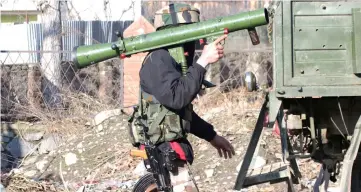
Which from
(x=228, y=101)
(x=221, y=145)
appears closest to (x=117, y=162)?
(x=228, y=101)

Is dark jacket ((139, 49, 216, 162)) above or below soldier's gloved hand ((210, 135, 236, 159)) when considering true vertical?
above

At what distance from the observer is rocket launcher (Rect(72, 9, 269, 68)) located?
561cm

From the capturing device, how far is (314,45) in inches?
228

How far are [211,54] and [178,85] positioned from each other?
316mm

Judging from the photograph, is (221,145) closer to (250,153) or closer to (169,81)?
(250,153)

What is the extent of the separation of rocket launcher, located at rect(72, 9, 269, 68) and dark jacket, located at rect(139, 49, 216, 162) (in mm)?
124

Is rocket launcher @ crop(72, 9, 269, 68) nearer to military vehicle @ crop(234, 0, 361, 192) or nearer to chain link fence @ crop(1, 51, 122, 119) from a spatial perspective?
military vehicle @ crop(234, 0, 361, 192)

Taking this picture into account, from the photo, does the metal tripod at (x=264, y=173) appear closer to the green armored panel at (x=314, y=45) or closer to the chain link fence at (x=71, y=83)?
the green armored panel at (x=314, y=45)

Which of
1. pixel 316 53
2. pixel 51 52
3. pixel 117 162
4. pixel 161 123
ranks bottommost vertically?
pixel 117 162

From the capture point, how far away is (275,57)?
228 inches

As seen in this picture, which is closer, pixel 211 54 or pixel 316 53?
pixel 211 54

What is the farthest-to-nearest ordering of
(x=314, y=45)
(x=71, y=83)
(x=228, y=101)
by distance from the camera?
(x=71, y=83), (x=228, y=101), (x=314, y=45)

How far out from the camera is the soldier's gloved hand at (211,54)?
17.5ft

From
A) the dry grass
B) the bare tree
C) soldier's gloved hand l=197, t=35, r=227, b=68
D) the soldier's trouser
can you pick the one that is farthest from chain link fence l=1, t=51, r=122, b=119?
soldier's gloved hand l=197, t=35, r=227, b=68
